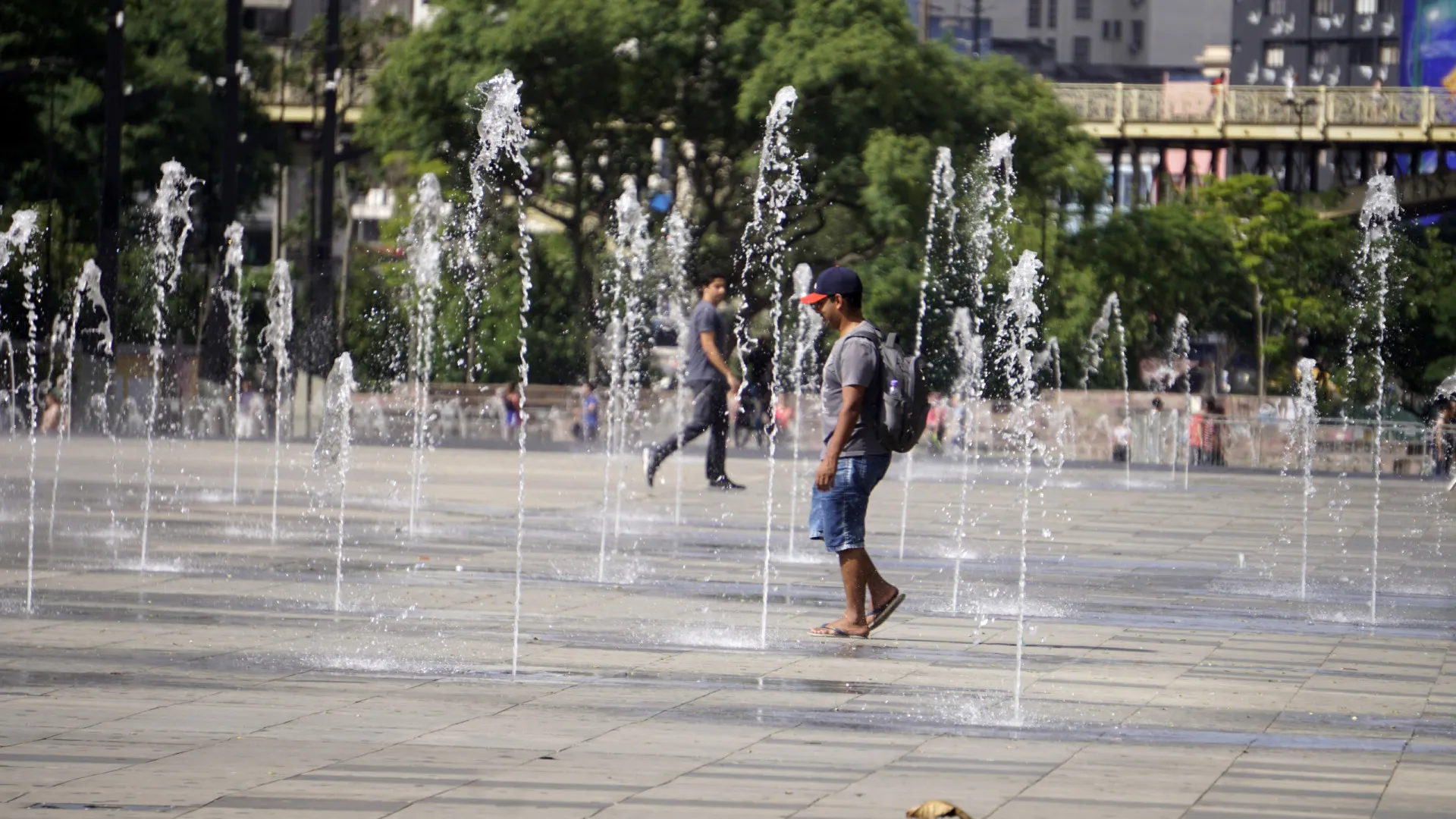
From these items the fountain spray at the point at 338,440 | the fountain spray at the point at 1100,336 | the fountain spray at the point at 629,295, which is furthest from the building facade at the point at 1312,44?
the fountain spray at the point at 338,440

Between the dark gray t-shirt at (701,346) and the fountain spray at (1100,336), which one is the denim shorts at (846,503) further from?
the fountain spray at (1100,336)

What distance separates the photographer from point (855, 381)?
10.3m

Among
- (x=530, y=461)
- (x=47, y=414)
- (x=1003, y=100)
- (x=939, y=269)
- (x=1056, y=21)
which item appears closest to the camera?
(x=530, y=461)

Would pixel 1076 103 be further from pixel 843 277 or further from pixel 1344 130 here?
pixel 843 277

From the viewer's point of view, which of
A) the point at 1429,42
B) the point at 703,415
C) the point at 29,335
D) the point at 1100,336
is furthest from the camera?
the point at 1429,42

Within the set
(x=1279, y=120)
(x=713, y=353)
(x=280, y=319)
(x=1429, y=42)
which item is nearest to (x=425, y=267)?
(x=280, y=319)

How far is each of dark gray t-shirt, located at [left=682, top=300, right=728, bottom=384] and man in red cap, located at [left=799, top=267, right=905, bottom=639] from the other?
30.5 feet

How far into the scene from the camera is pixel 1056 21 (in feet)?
429

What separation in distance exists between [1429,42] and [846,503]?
288 ft

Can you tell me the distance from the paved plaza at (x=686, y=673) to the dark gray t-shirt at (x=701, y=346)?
7.10 feet

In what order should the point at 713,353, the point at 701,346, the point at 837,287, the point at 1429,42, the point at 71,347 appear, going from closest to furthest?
1. the point at 837,287
2. the point at 713,353
3. the point at 701,346
4. the point at 71,347
5. the point at 1429,42

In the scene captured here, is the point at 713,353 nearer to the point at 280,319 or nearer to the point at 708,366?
the point at 708,366

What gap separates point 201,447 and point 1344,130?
55464 millimetres

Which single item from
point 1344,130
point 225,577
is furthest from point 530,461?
point 1344,130
